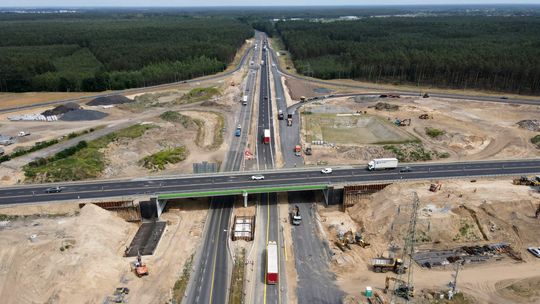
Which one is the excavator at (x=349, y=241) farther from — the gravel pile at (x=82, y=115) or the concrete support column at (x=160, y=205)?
the gravel pile at (x=82, y=115)

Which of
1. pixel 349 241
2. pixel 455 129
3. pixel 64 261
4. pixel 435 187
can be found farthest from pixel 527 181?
pixel 64 261

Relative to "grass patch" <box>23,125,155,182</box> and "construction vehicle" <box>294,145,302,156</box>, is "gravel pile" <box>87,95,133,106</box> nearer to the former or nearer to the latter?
"grass patch" <box>23,125,155,182</box>

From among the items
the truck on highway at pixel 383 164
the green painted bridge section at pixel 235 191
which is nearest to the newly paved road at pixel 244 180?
the truck on highway at pixel 383 164

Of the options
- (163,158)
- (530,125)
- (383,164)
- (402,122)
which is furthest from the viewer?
(402,122)

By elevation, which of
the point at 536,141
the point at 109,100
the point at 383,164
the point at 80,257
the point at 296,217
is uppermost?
the point at 109,100

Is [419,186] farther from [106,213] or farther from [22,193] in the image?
[22,193]

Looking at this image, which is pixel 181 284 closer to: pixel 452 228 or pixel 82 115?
pixel 452 228
